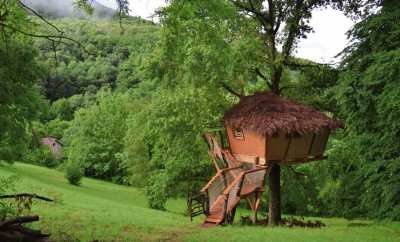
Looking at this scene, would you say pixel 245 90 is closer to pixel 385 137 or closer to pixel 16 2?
pixel 385 137

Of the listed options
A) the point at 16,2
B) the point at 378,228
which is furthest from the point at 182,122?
the point at 16,2

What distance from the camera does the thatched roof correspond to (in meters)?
15.8

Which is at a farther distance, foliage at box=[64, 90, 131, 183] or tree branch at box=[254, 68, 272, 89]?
foliage at box=[64, 90, 131, 183]

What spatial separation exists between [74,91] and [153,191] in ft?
184

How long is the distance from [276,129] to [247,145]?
2.18 metres

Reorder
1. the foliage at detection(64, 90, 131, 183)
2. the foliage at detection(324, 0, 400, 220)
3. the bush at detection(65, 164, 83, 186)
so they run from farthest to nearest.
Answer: the foliage at detection(64, 90, 131, 183) → the bush at detection(65, 164, 83, 186) → the foliage at detection(324, 0, 400, 220)

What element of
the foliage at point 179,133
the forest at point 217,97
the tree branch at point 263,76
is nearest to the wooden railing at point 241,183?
the forest at point 217,97

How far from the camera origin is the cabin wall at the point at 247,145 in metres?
16.8

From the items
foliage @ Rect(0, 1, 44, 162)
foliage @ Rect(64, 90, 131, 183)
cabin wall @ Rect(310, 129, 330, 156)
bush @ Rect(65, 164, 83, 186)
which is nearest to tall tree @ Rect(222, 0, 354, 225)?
cabin wall @ Rect(310, 129, 330, 156)

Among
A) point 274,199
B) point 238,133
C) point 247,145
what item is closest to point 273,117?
point 247,145

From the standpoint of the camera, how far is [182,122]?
67.5 ft

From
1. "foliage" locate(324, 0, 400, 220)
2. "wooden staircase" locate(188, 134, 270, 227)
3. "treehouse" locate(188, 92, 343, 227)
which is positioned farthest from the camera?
"wooden staircase" locate(188, 134, 270, 227)

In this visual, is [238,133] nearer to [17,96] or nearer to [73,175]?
[17,96]

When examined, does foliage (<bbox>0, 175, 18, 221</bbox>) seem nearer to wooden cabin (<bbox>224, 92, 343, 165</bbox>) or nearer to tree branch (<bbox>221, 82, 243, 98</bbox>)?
wooden cabin (<bbox>224, 92, 343, 165</bbox>)
